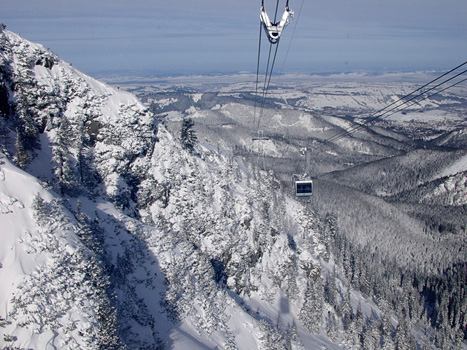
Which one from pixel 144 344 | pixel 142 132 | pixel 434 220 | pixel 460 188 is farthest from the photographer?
pixel 460 188

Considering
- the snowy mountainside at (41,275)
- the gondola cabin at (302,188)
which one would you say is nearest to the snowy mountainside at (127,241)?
the snowy mountainside at (41,275)

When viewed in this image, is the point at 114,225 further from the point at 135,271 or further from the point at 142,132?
the point at 142,132

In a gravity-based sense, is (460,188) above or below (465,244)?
above

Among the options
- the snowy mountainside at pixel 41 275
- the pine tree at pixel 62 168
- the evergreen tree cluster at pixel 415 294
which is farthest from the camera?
the evergreen tree cluster at pixel 415 294

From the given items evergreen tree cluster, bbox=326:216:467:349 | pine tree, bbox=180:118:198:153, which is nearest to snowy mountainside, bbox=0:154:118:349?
pine tree, bbox=180:118:198:153

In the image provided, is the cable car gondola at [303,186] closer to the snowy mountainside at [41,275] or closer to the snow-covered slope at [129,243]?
the snow-covered slope at [129,243]

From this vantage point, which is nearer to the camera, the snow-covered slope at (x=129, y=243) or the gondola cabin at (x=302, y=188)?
the snow-covered slope at (x=129, y=243)

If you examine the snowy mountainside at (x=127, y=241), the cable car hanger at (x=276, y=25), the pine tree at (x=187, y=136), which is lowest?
the snowy mountainside at (x=127, y=241)

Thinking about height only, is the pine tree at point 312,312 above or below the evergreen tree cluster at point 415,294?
above

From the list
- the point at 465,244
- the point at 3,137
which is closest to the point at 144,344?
the point at 3,137
